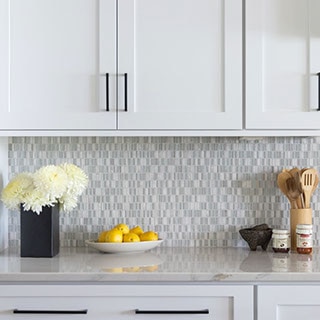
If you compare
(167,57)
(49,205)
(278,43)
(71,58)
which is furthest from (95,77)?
(278,43)

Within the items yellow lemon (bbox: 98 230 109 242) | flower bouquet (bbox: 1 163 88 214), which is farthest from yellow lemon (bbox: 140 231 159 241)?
flower bouquet (bbox: 1 163 88 214)

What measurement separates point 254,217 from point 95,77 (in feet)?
3.20

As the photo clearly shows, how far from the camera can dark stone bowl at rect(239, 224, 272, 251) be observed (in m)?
2.79

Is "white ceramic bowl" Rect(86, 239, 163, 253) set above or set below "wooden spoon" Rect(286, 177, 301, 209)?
below

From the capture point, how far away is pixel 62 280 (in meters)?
2.25

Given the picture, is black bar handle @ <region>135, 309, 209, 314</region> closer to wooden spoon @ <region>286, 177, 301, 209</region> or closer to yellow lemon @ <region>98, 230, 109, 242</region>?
yellow lemon @ <region>98, 230, 109, 242</region>

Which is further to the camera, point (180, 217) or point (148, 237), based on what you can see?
point (180, 217)

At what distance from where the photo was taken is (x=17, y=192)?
8.61 ft

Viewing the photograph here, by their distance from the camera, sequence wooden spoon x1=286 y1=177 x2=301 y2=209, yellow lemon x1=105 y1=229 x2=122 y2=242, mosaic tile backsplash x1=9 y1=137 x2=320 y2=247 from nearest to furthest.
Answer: yellow lemon x1=105 y1=229 x2=122 y2=242
wooden spoon x1=286 y1=177 x2=301 y2=209
mosaic tile backsplash x1=9 y1=137 x2=320 y2=247

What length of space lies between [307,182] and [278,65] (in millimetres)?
548

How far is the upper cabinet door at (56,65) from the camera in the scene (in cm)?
262

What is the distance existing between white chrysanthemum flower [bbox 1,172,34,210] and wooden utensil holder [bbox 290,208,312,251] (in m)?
1.13

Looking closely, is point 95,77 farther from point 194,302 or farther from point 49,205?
point 194,302

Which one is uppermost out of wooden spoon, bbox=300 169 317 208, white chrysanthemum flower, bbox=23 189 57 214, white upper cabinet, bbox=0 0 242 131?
white upper cabinet, bbox=0 0 242 131
